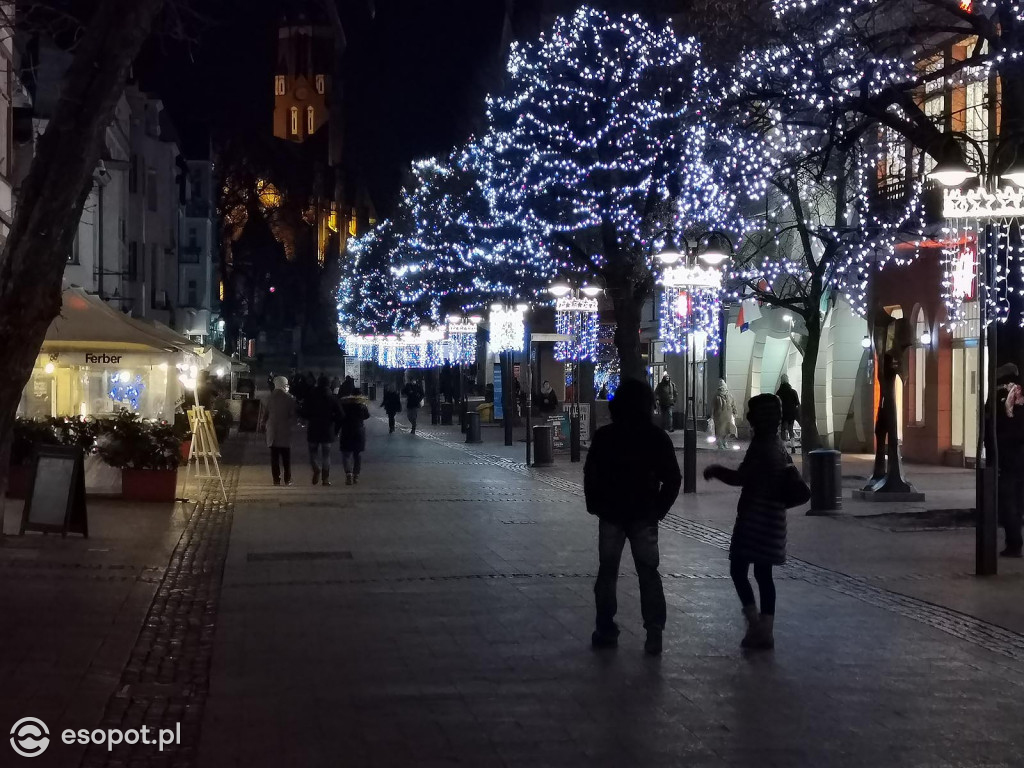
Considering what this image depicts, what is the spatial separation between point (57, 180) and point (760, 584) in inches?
215

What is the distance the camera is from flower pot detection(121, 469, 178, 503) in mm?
19891

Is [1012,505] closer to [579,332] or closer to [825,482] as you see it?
[825,482]

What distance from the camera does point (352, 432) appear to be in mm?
24062

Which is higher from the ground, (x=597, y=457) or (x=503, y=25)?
(x=503, y=25)

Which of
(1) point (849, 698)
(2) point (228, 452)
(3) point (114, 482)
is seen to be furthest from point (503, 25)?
(1) point (849, 698)

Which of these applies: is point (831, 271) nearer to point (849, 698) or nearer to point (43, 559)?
point (43, 559)

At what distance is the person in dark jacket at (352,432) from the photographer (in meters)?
24.0

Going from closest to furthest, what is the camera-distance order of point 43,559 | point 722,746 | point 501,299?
point 722,746, point 43,559, point 501,299

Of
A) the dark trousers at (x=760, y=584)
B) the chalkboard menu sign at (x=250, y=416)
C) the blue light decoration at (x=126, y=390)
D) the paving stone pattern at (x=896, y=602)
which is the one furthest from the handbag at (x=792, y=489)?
the chalkboard menu sign at (x=250, y=416)

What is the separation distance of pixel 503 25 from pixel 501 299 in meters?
47.5

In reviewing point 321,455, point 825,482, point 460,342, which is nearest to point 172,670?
point 825,482

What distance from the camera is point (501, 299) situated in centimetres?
3997

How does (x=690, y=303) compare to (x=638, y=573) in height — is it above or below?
above

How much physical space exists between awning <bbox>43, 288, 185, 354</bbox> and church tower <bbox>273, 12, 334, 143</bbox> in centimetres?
14128
